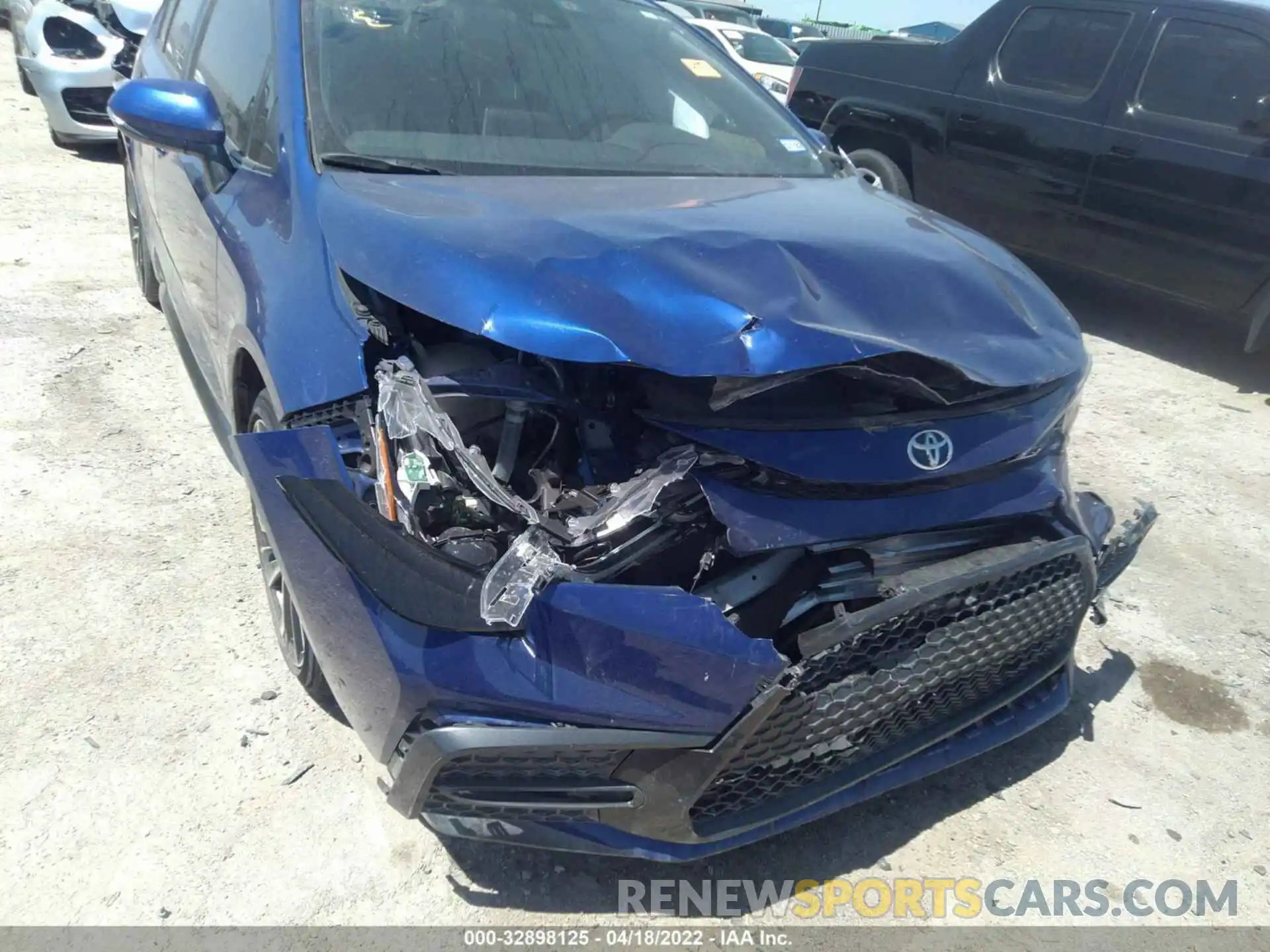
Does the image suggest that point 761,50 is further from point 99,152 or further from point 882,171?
point 99,152

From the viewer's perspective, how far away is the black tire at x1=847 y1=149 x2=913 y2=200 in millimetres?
6121

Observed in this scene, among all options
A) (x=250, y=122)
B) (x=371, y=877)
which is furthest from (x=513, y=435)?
(x=250, y=122)

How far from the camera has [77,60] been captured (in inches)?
276

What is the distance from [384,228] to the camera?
2.08 metres

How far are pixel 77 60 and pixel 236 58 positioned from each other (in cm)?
517

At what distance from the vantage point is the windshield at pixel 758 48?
39.6 ft

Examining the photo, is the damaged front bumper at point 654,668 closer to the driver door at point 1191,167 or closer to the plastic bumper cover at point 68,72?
the driver door at point 1191,167

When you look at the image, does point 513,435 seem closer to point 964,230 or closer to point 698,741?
point 698,741

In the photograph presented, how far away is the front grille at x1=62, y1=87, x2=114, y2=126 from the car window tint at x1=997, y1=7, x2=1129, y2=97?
6.22 m

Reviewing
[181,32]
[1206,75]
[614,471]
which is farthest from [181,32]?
[1206,75]

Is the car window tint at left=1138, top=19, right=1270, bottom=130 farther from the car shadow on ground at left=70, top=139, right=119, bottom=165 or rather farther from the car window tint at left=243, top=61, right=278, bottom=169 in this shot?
the car shadow on ground at left=70, top=139, right=119, bottom=165

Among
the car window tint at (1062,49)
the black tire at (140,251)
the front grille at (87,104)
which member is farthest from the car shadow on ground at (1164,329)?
the front grille at (87,104)

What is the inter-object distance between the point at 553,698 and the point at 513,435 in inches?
24.8

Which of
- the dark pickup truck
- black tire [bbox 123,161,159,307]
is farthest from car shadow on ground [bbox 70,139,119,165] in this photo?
the dark pickup truck
